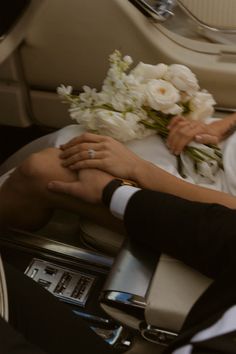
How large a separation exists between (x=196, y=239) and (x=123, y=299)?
0.17 m

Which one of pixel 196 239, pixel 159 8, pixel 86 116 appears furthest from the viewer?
pixel 159 8

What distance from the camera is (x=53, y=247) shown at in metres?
1.25

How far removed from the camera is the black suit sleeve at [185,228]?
0.94 m

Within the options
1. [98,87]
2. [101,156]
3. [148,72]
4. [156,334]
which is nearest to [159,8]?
[98,87]

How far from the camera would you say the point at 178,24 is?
5.72ft

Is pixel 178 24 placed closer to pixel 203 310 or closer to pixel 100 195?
pixel 100 195

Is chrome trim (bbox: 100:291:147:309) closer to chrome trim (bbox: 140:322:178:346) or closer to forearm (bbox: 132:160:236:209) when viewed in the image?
chrome trim (bbox: 140:322:178:346)

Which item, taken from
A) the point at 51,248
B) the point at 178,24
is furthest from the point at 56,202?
the point at 178,24

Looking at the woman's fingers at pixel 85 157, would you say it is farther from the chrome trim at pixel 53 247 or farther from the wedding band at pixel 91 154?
the chrome trim at pixel 53 247

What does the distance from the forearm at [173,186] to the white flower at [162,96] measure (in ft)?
0.50

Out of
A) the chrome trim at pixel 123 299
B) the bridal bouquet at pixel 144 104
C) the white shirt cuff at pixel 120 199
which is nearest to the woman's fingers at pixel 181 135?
the bridal bouquet at pixel 144 104

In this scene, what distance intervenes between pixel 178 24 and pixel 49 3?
0.42 m

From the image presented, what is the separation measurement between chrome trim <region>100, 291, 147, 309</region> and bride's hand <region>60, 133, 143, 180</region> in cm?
31

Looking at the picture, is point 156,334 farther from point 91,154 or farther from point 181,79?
point 181,79
